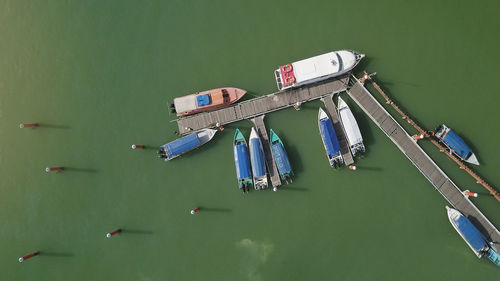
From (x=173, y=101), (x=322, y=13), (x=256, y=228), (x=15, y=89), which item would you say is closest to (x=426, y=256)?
(x=256, y=228)

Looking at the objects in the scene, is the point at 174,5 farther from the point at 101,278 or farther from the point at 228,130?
the point at 101,278

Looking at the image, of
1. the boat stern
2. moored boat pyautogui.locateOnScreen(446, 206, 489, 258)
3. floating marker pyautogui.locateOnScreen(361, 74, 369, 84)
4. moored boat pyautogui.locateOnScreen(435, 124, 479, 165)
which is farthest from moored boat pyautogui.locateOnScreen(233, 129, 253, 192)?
the boat stern

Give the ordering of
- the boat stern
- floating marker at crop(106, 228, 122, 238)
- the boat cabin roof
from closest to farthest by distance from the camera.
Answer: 1. the boat stern
2. the boat cabin roof
3. floating marker at crop(106, 228, 122, 238)

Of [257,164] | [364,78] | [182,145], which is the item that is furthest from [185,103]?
[364,78]

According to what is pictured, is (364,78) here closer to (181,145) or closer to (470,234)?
(470,234)

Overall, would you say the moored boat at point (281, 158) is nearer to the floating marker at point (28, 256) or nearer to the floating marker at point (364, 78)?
the floating marker at point (364, 78)

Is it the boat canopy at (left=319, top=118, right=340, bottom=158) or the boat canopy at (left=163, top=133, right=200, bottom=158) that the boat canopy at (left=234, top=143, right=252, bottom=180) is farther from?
the boat canopy at (left=319, top=118, right=340, bottom=158)

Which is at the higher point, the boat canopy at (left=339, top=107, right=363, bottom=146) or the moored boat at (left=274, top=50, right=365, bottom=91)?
the moored boat at (left=274, top=50, right=365, bottom=91)

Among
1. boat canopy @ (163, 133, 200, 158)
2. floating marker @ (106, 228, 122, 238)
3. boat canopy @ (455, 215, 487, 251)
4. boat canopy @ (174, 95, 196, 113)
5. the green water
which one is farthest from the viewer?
boat canopy @ (174, 95, 196, 113)
